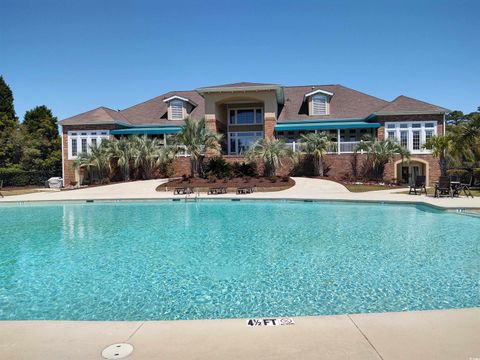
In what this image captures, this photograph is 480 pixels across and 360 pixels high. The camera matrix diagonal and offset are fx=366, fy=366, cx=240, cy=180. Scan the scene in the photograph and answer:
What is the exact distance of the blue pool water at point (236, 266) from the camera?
5.70 meters

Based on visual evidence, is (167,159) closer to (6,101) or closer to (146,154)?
(146,154)

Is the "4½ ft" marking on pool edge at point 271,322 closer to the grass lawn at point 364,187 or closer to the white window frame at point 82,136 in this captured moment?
the grass lawn at point 364,187

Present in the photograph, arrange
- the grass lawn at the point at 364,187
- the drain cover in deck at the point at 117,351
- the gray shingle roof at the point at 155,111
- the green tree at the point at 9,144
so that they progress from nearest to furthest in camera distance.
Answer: the drain cover in deck at the point at 117,351 → the grass lawn at the point at 364,187 → the gray shingle roof at the point at 155,111 → the green tree at the point at 9,144

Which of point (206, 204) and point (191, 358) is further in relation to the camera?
point (206, 204)

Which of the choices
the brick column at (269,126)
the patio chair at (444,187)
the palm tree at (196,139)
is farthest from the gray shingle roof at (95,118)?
the patio chair at (444,187)

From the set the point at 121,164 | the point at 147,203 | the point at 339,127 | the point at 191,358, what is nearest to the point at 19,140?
the point at 121,164

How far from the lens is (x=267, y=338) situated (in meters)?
3.71

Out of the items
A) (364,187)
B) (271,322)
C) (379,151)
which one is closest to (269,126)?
(379,151)

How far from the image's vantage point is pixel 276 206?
63.1 feet

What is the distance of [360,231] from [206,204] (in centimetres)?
1062

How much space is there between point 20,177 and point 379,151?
34369mm

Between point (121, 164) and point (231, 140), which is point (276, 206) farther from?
point (231, 140)

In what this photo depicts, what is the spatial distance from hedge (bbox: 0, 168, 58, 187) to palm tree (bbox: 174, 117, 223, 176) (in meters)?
18.0

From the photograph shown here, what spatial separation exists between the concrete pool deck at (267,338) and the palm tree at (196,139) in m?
25.4
